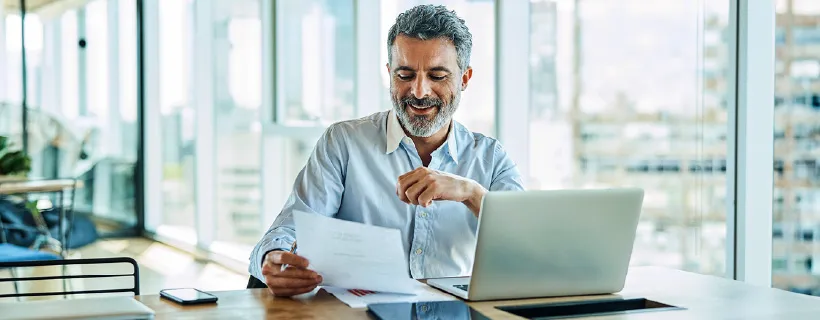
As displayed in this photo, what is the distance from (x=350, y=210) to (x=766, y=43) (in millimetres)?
1722

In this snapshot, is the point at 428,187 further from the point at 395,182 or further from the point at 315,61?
the point at 315,61

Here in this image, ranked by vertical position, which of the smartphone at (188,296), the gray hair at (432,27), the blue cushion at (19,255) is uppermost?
the gray hair at (432,27)

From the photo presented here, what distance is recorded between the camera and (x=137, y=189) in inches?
355

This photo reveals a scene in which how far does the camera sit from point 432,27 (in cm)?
236

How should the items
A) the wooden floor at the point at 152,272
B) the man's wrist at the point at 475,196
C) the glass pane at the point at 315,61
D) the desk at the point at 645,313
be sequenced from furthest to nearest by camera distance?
1. the wooden floor at the point at 152,272
2. the glass pane at the point at 315,61
3. the man's wrist at the point at 475,196
4. the desk at the point at 645,313

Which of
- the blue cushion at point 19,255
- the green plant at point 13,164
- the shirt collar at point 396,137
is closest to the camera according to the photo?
the shirt collar at point 396,137

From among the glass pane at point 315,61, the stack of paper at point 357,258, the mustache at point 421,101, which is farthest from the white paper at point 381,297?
the glass pane at point 315,61

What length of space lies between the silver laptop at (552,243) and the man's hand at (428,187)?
0.67 feet

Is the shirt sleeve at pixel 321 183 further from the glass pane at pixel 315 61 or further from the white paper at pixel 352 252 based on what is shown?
the glass pane at pixel 315 61

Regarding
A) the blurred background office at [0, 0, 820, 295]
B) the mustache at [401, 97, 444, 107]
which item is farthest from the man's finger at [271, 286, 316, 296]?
the blurred background office at [0, 0, 820, 295]

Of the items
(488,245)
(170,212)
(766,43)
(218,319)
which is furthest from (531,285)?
(170,212)

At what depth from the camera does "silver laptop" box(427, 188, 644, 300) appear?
1.72m

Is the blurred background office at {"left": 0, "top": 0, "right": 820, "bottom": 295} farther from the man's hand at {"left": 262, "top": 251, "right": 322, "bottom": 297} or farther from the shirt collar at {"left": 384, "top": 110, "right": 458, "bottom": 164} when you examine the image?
the man's hand at {"left": 262, "top": 251, "right": 322, "bottom": 297}

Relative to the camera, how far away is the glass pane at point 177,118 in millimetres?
8039
